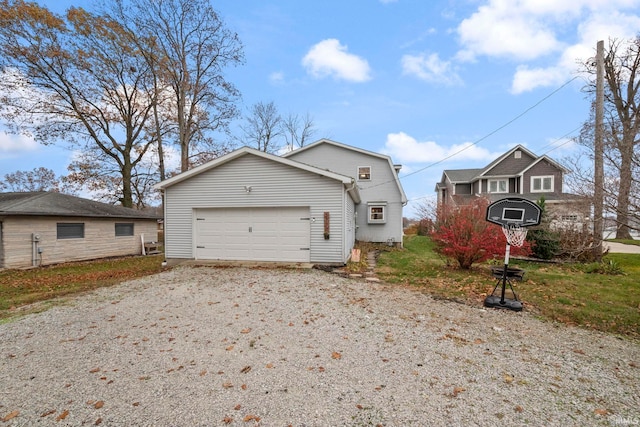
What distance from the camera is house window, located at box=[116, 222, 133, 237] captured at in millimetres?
15453

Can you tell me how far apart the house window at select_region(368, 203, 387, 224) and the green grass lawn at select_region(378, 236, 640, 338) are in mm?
5906

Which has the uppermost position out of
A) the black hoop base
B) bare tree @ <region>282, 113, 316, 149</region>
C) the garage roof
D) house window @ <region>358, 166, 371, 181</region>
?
bare tree @ <region>282, 113, 316, 149</region>

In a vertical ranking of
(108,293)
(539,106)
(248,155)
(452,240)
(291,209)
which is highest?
(539,106)

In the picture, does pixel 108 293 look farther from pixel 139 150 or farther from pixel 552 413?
pixel 139 150

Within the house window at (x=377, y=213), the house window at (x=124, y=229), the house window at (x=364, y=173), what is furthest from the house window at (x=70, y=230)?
the house window at (x=377, y=213)

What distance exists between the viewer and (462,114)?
1332cm

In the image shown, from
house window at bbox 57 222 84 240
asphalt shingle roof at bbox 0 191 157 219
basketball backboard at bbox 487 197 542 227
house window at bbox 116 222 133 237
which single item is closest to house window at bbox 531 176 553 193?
basketball backboard at bbox 487 197 542 227

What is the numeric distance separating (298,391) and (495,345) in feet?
9.21

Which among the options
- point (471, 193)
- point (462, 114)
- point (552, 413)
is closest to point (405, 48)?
point (462, 114)

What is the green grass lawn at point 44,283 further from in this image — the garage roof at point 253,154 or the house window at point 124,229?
the house window at point 124,229

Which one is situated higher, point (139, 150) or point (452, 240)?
point (139, 150)

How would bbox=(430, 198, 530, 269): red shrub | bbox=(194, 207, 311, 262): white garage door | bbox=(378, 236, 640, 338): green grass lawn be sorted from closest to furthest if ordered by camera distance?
1. bbox=(378, 236, 640, 338): green grass lawn
2. bbox=(430, 198, 530, 269): red shrub
3. bbox=(194, 207, 311, 262): white garage door

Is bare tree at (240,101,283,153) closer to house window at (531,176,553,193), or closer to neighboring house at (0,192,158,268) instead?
neighboring house at (0,192,158,268)

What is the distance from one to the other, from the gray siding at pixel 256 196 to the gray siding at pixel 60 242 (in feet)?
21.0
